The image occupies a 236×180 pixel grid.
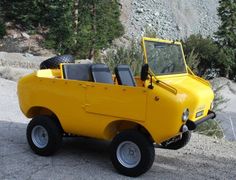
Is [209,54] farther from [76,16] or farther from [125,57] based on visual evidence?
[125,57]

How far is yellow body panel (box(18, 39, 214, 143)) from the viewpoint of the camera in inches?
205

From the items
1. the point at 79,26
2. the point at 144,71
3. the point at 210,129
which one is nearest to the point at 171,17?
the point at 79,26

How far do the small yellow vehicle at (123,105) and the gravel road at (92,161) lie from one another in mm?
232

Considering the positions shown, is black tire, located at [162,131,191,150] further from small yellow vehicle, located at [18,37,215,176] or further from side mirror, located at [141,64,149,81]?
side mirror, located at [141,64,149,81]

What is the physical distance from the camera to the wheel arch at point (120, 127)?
554 cm

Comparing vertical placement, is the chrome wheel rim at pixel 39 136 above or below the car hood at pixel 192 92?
below

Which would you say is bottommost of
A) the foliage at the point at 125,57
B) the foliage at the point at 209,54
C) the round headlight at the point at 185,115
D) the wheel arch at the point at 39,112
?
the foliage at the point at 209,54

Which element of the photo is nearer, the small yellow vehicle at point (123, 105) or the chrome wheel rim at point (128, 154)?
the small yellow vehicle at point (123, 105)

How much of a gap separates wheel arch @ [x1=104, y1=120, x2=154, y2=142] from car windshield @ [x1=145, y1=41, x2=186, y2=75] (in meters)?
0.82

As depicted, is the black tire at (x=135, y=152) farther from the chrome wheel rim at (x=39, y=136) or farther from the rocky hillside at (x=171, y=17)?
the rocky hillside at (x=171, y=17)

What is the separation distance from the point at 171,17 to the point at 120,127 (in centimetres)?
3342

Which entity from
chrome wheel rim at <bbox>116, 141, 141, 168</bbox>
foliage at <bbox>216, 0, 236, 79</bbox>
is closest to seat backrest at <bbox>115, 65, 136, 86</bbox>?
chrome wheel rim at <bbox>116, 141, 141, 168</bbox>

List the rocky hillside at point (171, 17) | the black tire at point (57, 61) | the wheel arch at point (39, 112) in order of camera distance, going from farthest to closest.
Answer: the rocky hillside at point (171, 17) → the black tire at point (57, 61) → the wheel arch at point (39, 112)

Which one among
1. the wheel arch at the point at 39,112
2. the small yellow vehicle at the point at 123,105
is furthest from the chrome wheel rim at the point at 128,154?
the wheel arch at the point at 39,112
